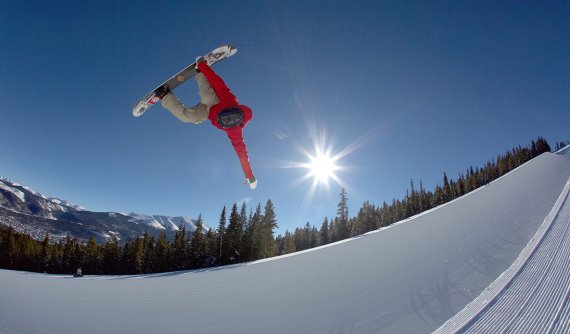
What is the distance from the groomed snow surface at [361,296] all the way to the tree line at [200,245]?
27.5 m

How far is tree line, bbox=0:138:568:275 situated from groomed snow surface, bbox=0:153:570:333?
27541 mm

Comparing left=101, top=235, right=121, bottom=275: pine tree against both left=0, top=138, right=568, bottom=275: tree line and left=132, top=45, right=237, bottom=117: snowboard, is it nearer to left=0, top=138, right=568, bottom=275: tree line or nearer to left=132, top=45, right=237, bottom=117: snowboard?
left=0, top=138, right=568, bottom=275: tree line

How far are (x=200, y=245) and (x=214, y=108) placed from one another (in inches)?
1396

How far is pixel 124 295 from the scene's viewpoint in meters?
5.95

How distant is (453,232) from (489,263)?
124 inches

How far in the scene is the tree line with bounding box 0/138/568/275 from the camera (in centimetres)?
3438

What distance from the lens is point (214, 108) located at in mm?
5227

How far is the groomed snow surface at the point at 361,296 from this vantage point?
3785 millimetres

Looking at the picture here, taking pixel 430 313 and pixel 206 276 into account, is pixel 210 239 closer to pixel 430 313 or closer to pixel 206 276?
pixel 206 276

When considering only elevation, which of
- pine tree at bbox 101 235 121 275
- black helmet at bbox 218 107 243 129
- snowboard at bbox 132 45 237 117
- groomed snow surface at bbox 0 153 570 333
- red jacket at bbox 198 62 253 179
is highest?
snowboard at bbox 132 45 237 117

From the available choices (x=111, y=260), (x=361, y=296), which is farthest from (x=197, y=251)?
(x=361, y=296)

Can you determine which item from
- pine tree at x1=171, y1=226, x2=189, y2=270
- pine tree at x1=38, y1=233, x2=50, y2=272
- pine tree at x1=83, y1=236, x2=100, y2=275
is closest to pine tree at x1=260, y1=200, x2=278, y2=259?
pine tree at x1=171, y1=226, x2=189, y2=270

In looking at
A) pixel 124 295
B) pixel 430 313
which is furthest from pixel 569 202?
pixel 124 295

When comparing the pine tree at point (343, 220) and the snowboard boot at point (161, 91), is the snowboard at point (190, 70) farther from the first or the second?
the pine tree at point (343, 220)
